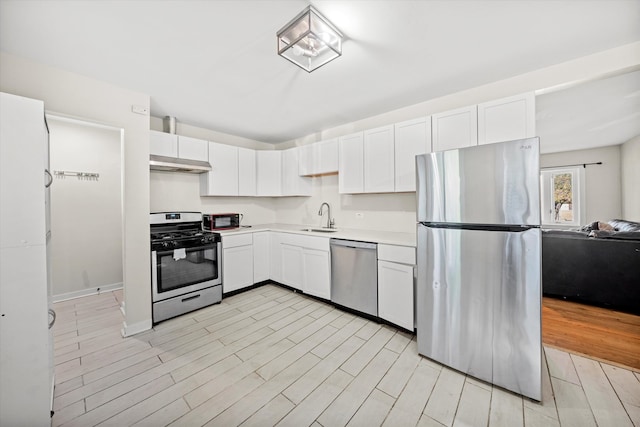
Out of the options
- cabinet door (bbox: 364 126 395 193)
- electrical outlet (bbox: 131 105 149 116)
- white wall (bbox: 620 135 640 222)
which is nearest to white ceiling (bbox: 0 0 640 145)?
electrical outlet (bbox: 131 105 149 116)

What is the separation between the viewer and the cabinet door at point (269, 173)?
4.11 meters

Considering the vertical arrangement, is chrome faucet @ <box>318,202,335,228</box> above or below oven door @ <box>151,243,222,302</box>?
above

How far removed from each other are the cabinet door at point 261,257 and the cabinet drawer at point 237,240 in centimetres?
11

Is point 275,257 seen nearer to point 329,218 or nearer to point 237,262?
point 237,262

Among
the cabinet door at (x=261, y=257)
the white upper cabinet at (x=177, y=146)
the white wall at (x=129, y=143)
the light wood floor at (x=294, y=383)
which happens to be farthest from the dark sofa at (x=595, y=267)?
the white wall at (x=129, y=143)

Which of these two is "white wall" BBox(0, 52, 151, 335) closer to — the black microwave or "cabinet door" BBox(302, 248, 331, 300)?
the black microwave

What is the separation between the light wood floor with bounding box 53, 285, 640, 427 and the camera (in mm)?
1492

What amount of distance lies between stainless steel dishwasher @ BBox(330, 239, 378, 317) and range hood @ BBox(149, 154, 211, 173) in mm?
2092

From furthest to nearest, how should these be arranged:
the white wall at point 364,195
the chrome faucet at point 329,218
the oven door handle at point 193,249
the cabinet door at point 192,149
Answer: the chrome faucet at point 329,218
the cabinet door at point 192,149
the oven door handle at point 193,249
the white wall at point 364,195

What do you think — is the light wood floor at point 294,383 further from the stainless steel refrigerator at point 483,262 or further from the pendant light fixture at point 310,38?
the pendant light fixture at point 310,38

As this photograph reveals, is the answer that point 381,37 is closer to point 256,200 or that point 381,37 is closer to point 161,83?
point 161,83

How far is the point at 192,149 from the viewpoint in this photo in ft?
10.9

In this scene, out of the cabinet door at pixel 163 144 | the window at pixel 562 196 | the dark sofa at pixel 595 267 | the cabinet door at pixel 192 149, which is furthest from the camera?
the window at pixel 562 196

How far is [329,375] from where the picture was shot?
1862mm
